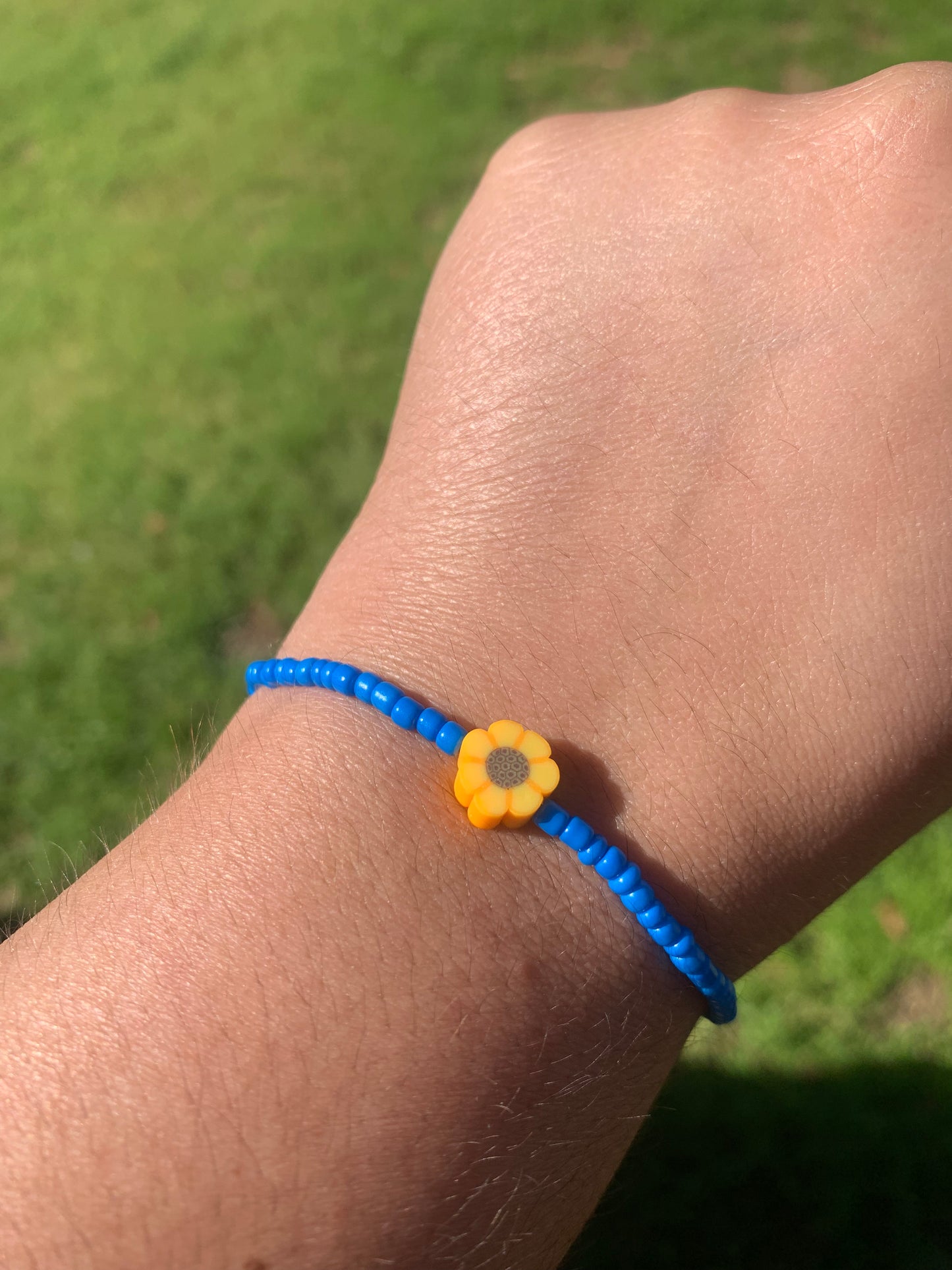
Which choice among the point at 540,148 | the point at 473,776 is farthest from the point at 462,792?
the point at 540,148

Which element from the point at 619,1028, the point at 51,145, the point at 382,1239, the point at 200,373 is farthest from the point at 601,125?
the point at 51,145

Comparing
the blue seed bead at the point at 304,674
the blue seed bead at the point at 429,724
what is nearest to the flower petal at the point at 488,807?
the blue seed bead at the point at 429,724

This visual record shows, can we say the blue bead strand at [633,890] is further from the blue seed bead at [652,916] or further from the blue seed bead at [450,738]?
the blue seed bead at [450,738]

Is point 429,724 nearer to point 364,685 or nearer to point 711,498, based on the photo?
point 364,685

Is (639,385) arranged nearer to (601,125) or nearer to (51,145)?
(601,125)

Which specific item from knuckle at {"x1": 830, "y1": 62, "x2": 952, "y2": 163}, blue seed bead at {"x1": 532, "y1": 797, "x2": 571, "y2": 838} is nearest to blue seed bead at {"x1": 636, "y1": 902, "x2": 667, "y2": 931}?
blue seed bead at {"x1": 532, "y1": 797, "x2": 571, "y2": 838}

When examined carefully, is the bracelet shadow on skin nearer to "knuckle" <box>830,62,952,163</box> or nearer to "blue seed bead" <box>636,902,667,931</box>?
"blue seed bead" <box>636,902,667,931</box>
